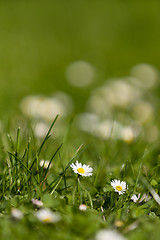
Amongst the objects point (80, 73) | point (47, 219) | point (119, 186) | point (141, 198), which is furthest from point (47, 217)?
point (80, 73)

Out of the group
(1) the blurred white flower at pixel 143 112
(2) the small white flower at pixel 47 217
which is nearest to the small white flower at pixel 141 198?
(2) the small white flower at pixel 47 217

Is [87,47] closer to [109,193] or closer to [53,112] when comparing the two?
[53,112]

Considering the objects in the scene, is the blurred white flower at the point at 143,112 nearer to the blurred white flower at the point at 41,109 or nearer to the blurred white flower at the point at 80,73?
the blurred white flower at the point at 41,109

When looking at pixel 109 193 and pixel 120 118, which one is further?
pixel 120 118

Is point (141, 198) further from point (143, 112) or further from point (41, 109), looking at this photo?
point (143, 112)

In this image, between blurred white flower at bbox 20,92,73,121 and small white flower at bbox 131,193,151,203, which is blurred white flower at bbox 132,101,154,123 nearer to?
blurred white flower at bbox 20,92,73,121

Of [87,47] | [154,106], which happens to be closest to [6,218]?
[154,106]
